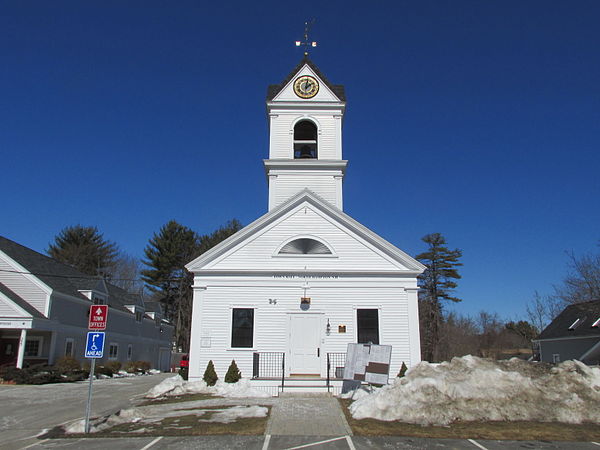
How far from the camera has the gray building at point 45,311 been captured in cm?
2606

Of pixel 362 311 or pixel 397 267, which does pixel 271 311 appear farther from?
pixel 397 267

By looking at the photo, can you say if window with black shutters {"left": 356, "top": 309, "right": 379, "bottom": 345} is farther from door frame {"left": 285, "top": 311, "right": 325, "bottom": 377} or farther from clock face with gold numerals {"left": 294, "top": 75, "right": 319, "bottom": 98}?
clock face with gold numerals {"left": 294, "top": 75, "right": 319, "bottom": 98}

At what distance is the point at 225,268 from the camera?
20250mm

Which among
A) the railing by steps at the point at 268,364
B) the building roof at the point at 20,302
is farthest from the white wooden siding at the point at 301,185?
the building roof at the point at 20,302

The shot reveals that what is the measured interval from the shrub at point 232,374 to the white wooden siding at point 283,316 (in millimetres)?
751

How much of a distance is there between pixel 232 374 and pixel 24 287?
Result: 668 inches

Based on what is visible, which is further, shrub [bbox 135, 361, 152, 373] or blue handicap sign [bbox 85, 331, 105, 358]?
shrub [bbox 135, 361, 152, 373]

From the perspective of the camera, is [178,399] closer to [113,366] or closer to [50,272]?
[113,366]

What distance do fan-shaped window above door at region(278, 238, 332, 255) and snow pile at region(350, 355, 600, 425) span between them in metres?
7.60

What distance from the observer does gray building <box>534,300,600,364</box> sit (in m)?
31.2

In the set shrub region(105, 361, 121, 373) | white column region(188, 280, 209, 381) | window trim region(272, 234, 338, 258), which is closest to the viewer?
white column region(188, 280, 209, 381)

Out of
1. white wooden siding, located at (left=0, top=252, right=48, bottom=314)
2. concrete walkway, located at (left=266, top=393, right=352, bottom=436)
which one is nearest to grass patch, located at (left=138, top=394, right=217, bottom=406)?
concrete walkway, located at (left=266, top=393, right=352, bottom=436)

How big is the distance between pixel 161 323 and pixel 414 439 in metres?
41.6

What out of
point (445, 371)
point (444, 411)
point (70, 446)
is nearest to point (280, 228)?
point (445, 371)
